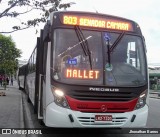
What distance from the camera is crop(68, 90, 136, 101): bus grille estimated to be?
8922 mm

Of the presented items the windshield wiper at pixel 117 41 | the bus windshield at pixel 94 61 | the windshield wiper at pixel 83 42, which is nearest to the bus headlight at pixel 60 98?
the bus windshield at pixel 94 61

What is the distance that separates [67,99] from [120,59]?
172 cm

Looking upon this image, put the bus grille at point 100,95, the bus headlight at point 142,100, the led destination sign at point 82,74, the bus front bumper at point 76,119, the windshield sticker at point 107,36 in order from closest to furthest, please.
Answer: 1. the bus front bumper at point 76,119
2. the bus grille at point 100,95
3. the led destination sign at point 82,74
4. the bus headlight at point 142,100
5. the windshield sticker at point 107,36

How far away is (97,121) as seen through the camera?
350 inches

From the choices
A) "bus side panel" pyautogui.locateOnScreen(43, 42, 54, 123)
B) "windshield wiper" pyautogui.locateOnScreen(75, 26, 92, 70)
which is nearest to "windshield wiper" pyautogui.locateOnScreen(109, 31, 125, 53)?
"windshield wiper" pyautogui.locateOnScreen(75, 26, 92, 70)

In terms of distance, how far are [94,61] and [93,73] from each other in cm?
31

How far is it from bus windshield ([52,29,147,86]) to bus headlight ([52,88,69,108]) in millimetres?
274

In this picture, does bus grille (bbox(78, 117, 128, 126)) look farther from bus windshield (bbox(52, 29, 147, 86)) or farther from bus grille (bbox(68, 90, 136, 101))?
bus windshield (bbox(52, 29, 147, 86))

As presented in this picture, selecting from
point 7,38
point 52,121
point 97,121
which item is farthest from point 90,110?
point 7,38

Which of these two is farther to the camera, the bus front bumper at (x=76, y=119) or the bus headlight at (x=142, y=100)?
the bus headlight at (x=142, y=100)

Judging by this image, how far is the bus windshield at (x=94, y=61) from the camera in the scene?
9094 mm

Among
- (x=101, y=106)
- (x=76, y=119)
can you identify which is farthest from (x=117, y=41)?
(x=76, y=119)

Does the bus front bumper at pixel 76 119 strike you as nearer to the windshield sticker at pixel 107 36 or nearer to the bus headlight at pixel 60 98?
the bus headlight at pixel 60 98

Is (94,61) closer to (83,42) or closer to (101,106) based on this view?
(83,42)
